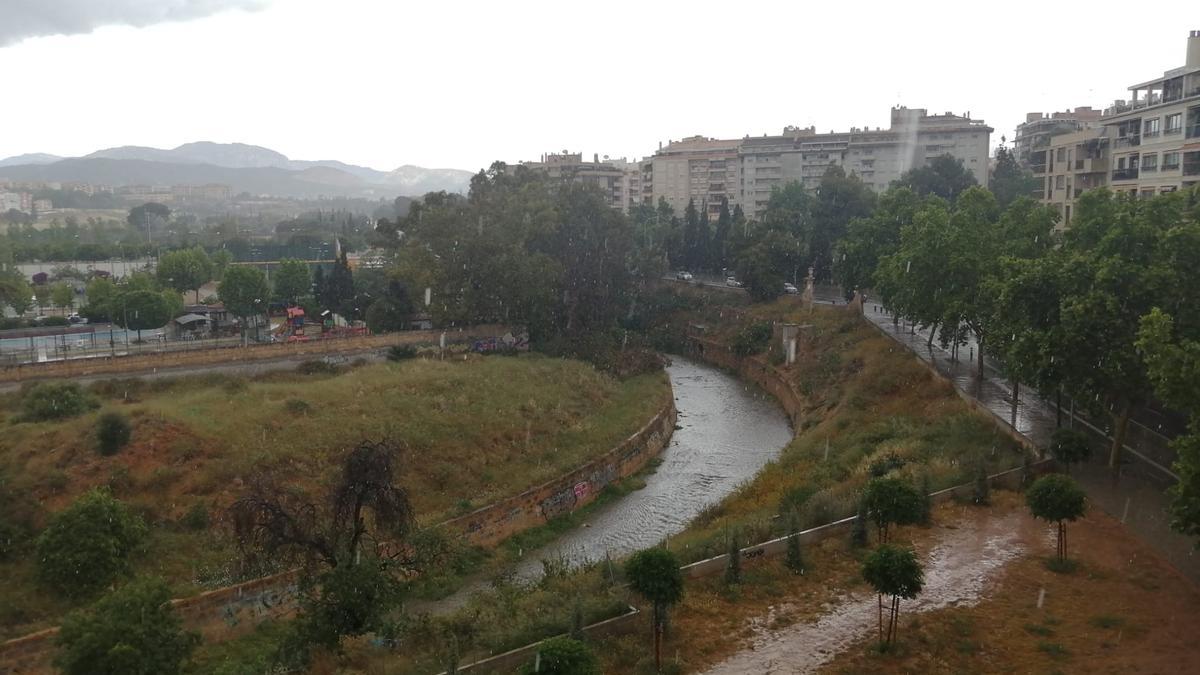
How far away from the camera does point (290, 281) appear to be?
44000 mm

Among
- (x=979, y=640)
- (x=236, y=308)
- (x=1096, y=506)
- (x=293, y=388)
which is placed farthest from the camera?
(x=236, y=308)

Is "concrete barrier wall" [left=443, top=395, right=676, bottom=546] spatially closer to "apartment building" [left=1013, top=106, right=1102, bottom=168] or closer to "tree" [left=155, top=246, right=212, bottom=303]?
"tree" [left=155, top=246, right=212, bottom=303]

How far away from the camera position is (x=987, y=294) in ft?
66.3

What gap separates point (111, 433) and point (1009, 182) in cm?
4820

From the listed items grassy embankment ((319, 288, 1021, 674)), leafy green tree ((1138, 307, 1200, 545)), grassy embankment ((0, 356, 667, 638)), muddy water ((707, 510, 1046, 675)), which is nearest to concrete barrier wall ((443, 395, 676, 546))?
grassy embankment ((0, 356, 667, 638))

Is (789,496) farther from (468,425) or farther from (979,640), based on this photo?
(468,425)

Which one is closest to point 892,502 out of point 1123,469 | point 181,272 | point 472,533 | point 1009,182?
point 1123,469

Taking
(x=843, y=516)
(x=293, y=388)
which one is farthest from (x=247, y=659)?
(x=293, y=388)

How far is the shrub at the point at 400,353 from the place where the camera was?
30.3 meters

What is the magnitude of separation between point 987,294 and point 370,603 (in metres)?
15.5

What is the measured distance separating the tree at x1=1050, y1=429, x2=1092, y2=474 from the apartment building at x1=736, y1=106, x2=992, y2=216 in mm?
44701

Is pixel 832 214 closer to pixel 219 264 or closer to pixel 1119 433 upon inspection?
pixel 1119 433

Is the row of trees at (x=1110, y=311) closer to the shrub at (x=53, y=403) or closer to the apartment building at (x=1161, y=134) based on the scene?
the apartment building at (x=1161, y=134)

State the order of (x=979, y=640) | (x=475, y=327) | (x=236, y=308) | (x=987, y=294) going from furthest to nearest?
1. (x=236, y=308)
2. (x=475, y=327)
3. (x=987, y=294)
4. (x=979, y=640)
